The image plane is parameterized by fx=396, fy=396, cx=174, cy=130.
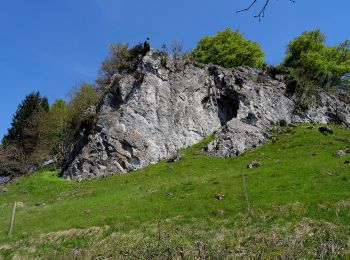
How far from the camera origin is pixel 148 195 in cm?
3366

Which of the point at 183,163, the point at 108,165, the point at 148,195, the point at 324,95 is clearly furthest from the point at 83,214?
the point at 324,95

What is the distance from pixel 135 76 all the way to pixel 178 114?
30.4 feet

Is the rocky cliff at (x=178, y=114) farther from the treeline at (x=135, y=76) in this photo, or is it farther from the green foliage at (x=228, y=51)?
the green foliage at (x=228, y=51)

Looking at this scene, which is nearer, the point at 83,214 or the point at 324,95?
the point at 83,214

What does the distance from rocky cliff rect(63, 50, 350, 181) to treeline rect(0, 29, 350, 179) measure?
222 cm

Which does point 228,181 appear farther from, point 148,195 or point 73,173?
point 73,173

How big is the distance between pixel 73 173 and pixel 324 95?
1717 inches

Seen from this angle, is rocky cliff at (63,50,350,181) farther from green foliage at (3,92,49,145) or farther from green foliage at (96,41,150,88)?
green foliage at (3,92,49,145)

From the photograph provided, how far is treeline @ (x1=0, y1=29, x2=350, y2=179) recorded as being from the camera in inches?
2606

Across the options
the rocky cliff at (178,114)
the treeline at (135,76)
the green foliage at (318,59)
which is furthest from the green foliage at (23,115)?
the green foliage at (318,59)

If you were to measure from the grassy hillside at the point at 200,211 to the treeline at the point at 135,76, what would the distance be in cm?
2004

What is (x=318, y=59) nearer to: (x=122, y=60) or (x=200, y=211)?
(x=122, y=60)

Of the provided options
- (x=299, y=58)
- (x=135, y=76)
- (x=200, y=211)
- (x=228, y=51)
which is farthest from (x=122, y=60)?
(x=200, y=211)

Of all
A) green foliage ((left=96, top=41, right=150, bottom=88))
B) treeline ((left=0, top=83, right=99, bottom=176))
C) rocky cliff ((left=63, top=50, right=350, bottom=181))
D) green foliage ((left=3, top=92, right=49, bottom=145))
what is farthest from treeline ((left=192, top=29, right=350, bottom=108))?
green foliage ((left=3, top=92, right=49, bottom=145))
